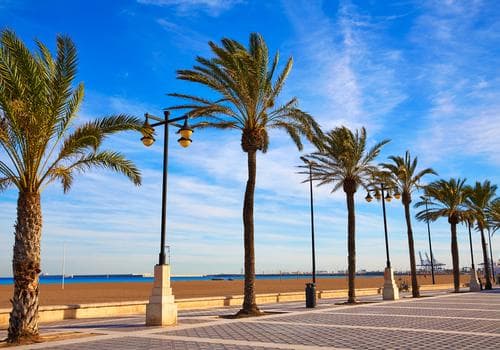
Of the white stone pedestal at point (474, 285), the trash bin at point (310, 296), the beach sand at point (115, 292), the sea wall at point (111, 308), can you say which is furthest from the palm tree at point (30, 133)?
the white stone pedestal at point (474, 285)

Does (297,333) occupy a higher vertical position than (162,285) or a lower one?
lower

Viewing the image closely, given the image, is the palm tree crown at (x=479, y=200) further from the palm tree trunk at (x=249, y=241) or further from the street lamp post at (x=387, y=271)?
the palm tree trunk at (x=249, y=241)

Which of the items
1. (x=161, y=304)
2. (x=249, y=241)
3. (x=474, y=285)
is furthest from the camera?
(x=474, y=285)

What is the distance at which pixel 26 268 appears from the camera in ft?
38.1

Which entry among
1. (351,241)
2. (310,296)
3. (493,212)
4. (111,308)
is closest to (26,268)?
(111,308)

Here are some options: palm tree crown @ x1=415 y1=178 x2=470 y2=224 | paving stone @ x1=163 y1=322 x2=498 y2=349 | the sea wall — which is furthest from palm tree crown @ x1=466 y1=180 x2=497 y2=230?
paving stone @ x1=163 y1=322 x2=498 y2=349

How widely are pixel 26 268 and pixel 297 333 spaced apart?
7106 millimetres

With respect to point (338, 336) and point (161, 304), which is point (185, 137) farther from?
point (338, 336)

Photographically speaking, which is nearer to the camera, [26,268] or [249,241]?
[26,268]

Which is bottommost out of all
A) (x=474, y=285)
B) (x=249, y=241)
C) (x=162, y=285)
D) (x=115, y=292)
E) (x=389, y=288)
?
(x=115, y=292)

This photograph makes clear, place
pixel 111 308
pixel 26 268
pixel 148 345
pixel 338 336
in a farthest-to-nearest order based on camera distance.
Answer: pixel 111 308 → pixel 338 336 → pixel 26 268 → pixel 148 345

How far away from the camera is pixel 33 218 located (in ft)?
39.1

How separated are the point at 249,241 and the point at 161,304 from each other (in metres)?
5.33

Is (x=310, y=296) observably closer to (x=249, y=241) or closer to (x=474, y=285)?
(x=249, y=241)
